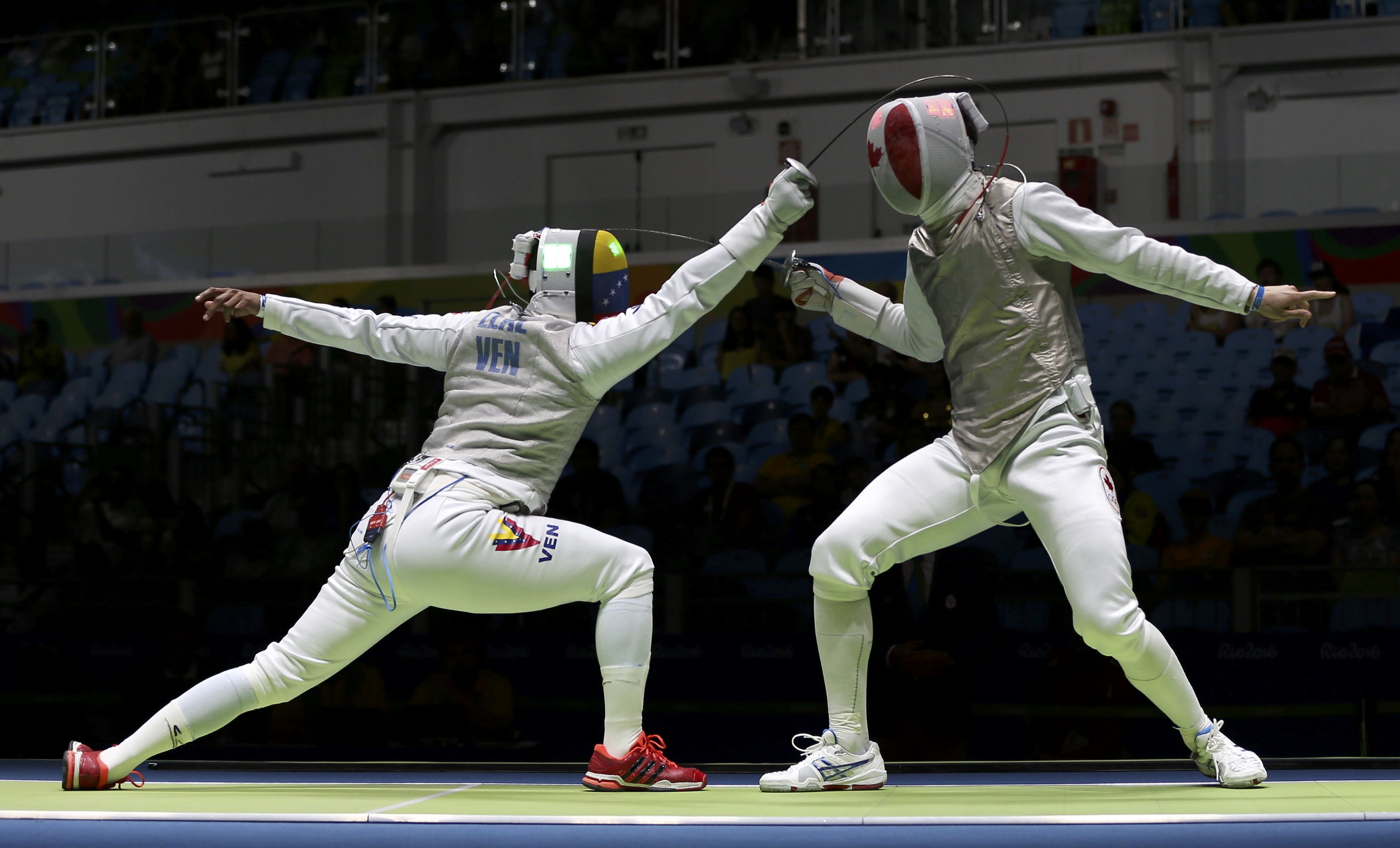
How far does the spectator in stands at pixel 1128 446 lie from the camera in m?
5.99

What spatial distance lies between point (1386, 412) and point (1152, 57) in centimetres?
450

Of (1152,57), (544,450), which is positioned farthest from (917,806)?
(1152,57)

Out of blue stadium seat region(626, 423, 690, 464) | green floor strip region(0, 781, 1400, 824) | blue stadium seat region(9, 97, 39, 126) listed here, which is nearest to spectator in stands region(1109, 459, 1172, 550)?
blue stadium seat region(626, 423, 690, 464)

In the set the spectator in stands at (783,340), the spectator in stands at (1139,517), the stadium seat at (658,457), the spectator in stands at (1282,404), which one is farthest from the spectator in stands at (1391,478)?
the stadium seat at (658,457)

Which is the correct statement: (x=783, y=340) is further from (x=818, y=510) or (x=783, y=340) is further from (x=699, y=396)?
(x=818, y=510)

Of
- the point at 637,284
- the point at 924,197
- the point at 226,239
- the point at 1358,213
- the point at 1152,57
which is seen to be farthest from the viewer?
the point at 1152,57

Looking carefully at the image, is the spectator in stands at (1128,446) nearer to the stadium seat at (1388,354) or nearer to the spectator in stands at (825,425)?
the spectator in stands at (825,425)

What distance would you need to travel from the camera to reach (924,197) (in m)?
2.66

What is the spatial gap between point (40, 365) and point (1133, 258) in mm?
7879

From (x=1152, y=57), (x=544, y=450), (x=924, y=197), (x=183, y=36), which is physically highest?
(x=183, y=36)

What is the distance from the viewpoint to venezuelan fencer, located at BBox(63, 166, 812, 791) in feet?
8.59

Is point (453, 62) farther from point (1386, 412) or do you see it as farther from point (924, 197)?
point (924, 197)

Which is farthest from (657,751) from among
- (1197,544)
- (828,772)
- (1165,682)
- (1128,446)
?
(1128,446)

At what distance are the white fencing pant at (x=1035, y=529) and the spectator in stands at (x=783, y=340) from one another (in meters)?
4.56
